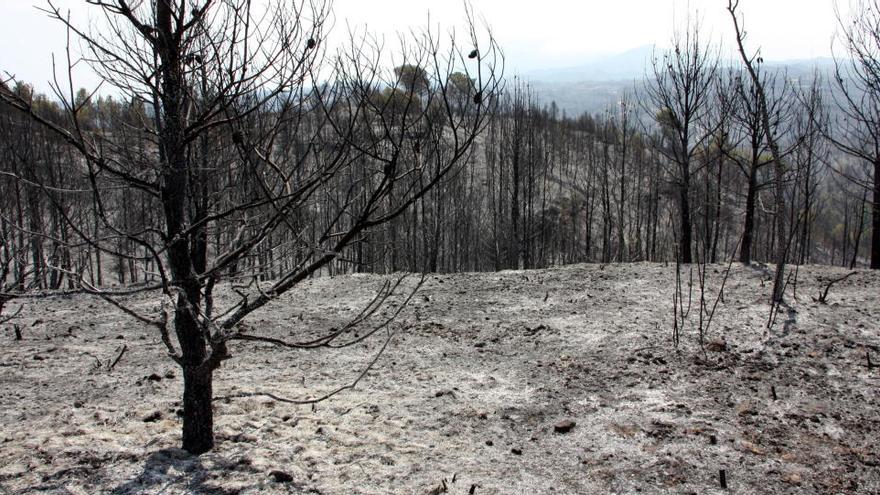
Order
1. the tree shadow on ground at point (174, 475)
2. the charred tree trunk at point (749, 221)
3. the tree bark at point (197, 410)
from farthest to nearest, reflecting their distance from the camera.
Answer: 1. the charred tree trunk at point (749, 221)
2. the tree bark at point (197, 410)
3. the tree shadow on ground at point (174, 475)

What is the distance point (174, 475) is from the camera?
3.61 meters

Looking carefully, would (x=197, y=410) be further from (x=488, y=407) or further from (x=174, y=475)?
(x=488, y=407)

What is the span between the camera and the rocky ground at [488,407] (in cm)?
376

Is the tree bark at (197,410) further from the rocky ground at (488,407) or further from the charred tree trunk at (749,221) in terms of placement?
the charred tree trunk at (749,221)

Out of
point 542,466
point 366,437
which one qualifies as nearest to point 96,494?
point 366,437

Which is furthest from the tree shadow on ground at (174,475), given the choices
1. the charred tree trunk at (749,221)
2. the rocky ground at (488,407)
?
the charred tree trunk at (749,221)

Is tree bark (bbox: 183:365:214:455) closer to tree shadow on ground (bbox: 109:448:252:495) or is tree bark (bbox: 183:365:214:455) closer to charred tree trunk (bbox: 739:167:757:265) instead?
tree shadow on ground (bbox: 109:448:252:495)

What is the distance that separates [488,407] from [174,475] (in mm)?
2533

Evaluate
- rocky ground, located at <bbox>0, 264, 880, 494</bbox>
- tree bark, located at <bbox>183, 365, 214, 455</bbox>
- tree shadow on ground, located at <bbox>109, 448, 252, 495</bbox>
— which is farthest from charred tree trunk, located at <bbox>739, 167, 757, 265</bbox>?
tree shadow on ground, located at <bbox>109, 448, 252, 495</bbox>

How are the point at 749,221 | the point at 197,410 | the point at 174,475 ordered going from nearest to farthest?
the point at 174,475 < the point at 197,410 < the point at 749,221

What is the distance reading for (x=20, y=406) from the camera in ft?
15.9

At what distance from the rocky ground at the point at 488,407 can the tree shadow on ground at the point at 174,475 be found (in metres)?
0.01

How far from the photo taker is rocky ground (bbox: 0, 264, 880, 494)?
12.3 ft

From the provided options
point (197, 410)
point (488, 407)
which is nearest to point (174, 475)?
point (197, 410)
